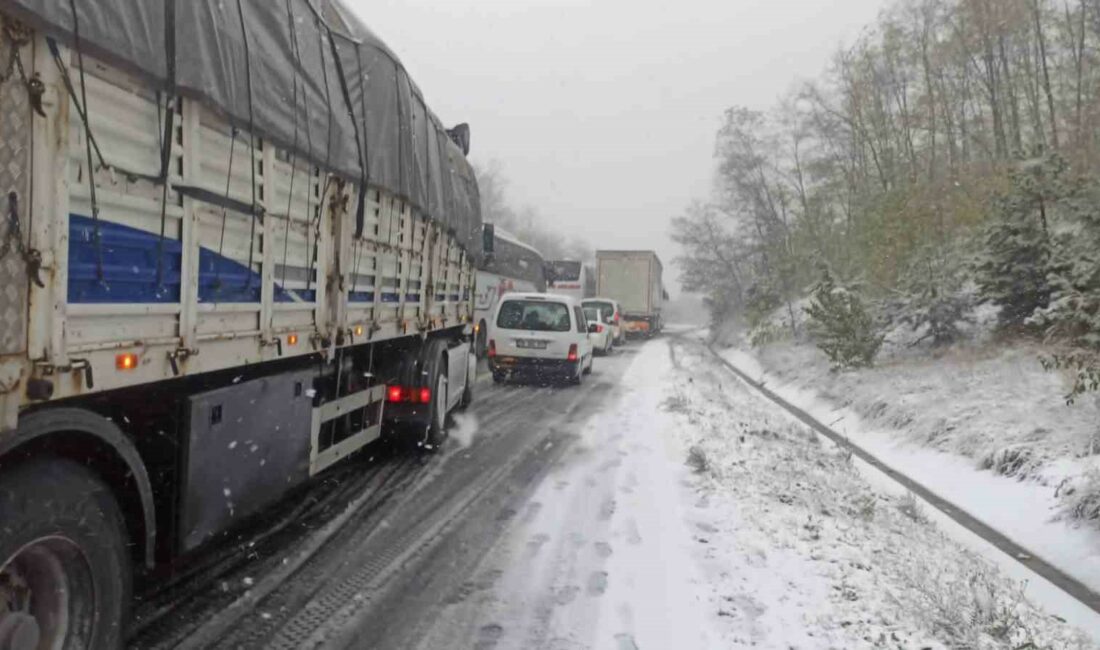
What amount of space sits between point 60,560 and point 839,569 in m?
4.28

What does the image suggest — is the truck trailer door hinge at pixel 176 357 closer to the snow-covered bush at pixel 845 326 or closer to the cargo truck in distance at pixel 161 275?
the cargo truck in distance at pixel 161 275

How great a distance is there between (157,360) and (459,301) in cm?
779

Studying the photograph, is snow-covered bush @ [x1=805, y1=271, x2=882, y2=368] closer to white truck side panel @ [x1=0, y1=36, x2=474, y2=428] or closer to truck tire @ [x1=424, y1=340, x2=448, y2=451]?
truck tire @ [x1=424, y1=340, x2=448, y2=451]

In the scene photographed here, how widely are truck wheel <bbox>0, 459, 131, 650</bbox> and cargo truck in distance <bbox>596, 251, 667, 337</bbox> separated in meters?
35.7

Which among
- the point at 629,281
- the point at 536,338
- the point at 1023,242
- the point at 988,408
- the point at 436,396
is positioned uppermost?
the point at 629,281

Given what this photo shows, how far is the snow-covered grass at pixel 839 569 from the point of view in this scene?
390cm

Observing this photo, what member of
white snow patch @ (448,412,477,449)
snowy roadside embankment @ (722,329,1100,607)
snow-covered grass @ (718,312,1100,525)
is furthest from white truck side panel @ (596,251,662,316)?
white snow patch @ (448,412,477,449)

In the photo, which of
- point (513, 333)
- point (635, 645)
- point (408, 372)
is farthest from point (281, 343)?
point (513, 333)

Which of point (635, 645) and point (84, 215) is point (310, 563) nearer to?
point (635, 645)

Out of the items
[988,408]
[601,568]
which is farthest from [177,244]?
[988,408]

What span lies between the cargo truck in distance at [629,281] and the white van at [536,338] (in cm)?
2306

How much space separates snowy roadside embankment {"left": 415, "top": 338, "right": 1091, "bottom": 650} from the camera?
3.86 m

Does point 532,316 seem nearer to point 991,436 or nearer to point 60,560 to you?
point 991,436

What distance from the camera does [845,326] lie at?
51.2 ft
